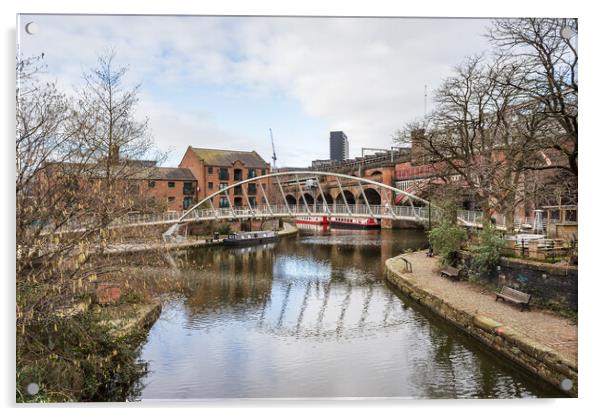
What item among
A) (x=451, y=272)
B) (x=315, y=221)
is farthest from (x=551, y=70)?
(x=315, y=221)

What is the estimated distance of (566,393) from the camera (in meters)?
4.82

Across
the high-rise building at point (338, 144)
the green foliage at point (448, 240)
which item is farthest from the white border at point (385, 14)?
the green foliage at point (448, 240)

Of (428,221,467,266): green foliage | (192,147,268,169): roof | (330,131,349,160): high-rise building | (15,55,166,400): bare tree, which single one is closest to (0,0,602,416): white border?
(15,55,166,400): bare tree

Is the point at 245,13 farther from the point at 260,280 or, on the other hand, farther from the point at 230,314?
the point at 260,280

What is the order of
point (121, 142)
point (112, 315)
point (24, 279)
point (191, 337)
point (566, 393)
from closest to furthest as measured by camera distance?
point (24, 279), point (566, 393), point (112, 315), point (121, 142), point (191, 337)

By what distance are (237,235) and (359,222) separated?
10.5m

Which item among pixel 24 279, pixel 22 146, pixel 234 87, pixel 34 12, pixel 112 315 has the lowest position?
pixel 112 315

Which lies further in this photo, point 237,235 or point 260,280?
point 237,235

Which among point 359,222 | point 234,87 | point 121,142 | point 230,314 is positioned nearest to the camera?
point 234,87

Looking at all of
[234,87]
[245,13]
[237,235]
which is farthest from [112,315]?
[237,235]

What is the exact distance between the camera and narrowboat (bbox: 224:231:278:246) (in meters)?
20.2

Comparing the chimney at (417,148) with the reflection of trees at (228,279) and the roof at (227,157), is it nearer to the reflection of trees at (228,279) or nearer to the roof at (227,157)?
the roof at (227,157)

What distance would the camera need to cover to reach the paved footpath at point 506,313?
5.73 metres
